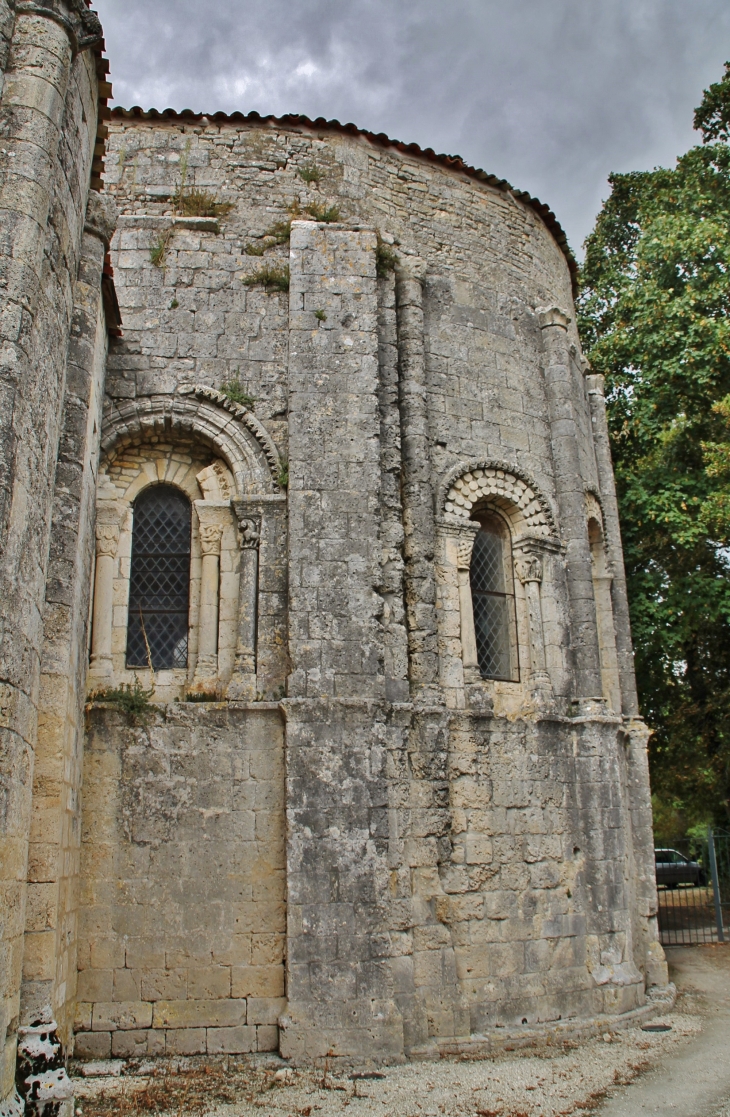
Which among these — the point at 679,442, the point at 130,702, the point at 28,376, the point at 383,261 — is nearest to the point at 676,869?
the point at 679,442

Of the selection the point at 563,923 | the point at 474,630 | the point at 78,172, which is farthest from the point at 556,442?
the point at 78,172

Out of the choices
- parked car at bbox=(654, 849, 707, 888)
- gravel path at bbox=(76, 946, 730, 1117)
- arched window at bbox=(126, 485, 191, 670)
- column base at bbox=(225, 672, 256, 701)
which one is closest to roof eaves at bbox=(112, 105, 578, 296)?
arched window at bbox=(126, 485, 191, 670)

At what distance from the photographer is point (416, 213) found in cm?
1006

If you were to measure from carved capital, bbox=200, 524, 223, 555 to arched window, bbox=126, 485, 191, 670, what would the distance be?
0.30 meters

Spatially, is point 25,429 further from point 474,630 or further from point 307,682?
point 474,630

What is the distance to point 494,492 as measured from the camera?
935 cm

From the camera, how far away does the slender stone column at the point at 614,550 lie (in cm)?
1075

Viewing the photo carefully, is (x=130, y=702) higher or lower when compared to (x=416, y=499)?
lower

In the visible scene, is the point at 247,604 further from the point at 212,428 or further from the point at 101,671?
the point at 212,428

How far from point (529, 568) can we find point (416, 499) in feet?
5.65

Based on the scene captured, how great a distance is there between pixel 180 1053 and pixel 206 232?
25.4 feet

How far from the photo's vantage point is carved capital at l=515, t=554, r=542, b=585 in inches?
373

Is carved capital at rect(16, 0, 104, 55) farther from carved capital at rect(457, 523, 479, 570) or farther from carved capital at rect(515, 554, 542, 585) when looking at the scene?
carved capital at rect(515, 554, 542, 585)

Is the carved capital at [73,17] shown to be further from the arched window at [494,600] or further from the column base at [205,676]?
the arched window at [494,600]
